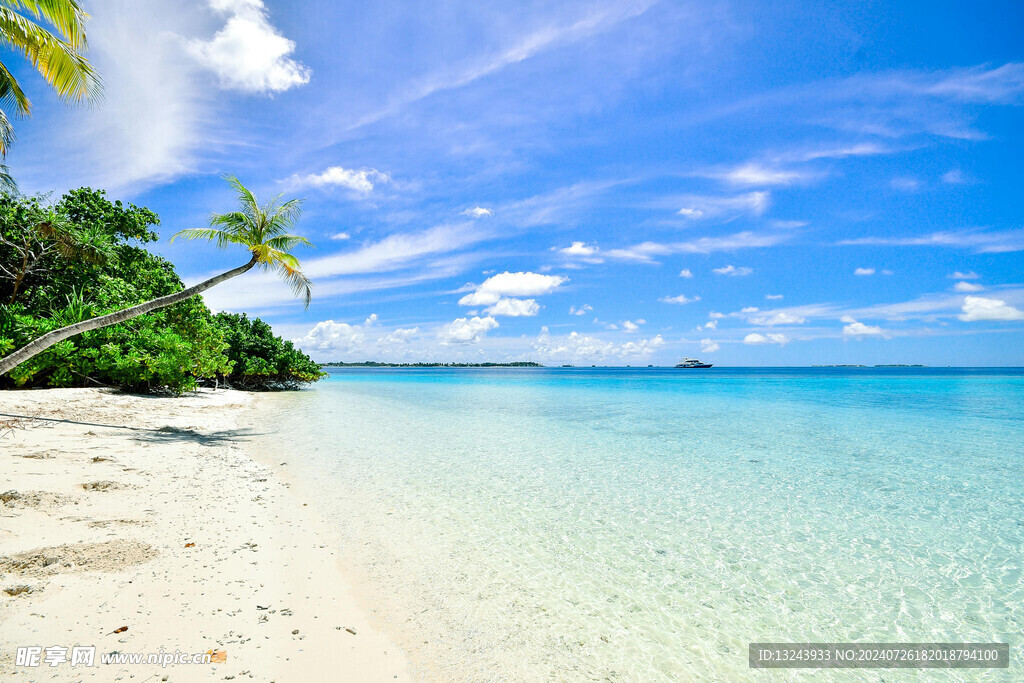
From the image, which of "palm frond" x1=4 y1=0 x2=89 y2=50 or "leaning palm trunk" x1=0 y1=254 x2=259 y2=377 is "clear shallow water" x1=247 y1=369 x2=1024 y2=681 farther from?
"palm frond" x1=4 y1=0 x2=89 y2=50

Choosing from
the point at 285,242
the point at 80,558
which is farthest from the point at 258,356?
the point at 80,558

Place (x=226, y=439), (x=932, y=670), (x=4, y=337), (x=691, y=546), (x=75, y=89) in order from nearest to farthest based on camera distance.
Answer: (x=932, y=670) → (x=691, y=546) → (x=75, y=89) → (x=226, y=439) → (x=4, y=337)

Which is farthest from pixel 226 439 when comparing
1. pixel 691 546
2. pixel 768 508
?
pixel 768 508

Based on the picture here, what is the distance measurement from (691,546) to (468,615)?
3037 mm

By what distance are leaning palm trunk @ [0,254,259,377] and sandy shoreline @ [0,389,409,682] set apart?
1.54 m

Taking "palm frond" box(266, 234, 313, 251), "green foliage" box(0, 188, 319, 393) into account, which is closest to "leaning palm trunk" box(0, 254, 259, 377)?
"palm frond" box(266, 234, 313, 251)

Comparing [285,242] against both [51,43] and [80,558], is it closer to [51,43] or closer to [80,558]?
[51,43]

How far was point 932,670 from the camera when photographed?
128 inches

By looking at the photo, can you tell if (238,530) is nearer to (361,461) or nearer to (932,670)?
(361,461)

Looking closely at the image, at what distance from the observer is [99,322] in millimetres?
7945

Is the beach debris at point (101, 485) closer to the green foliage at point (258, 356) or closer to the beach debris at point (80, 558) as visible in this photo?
the beach debris at point (80, 558)

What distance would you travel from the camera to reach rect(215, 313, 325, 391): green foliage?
3144 centimetres

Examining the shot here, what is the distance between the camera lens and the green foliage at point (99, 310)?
13609 mm

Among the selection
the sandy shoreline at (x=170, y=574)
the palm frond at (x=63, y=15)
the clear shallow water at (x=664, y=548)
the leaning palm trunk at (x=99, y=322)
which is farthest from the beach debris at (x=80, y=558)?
the palm frond at (x=63, y=15)
